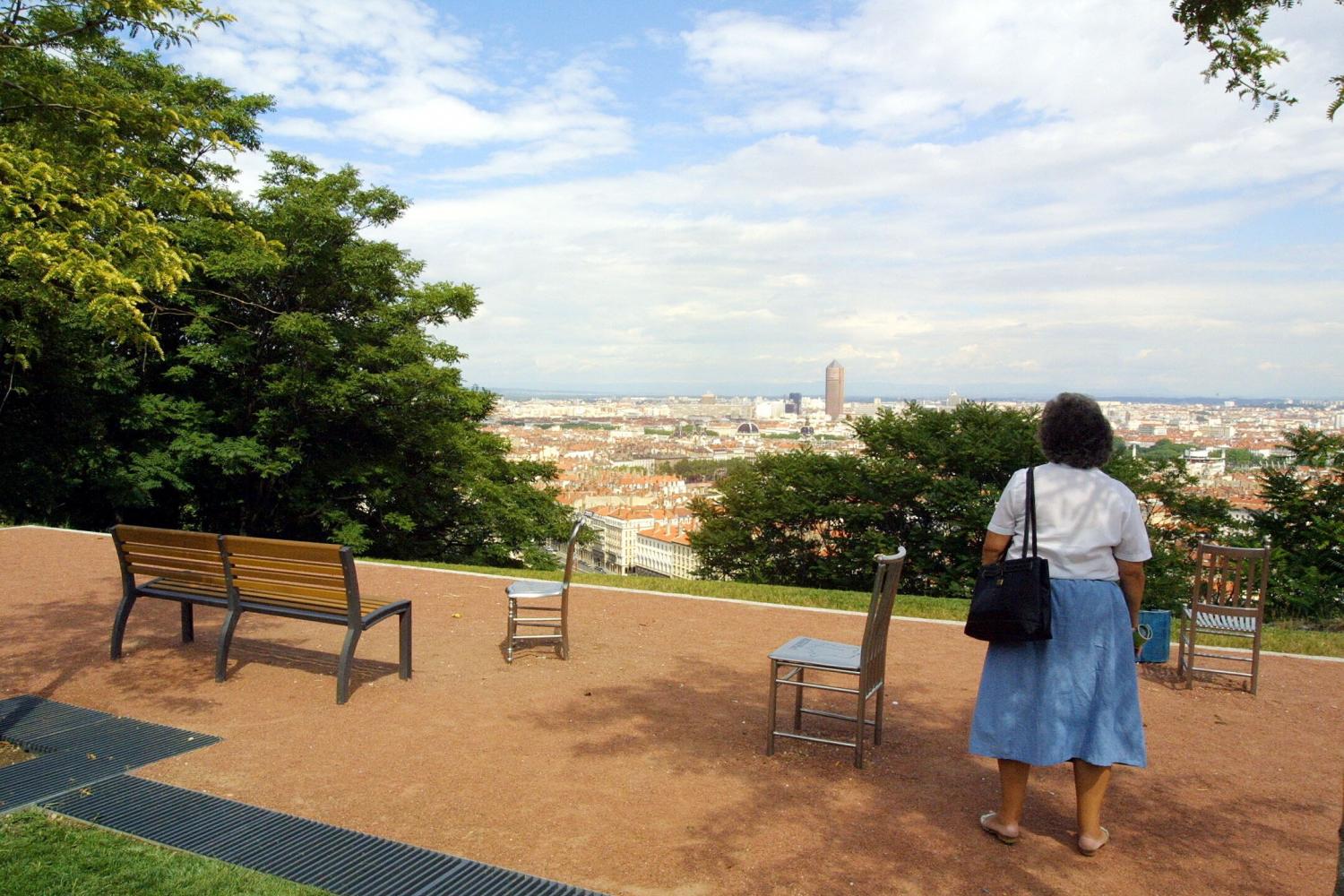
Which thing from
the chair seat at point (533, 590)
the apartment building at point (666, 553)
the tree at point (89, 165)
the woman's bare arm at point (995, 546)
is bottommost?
the apartment building at point (666, 553)

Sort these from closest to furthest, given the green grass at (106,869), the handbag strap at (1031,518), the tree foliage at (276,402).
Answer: the green grass at (106,869), the handbag strap at (1031,518), the tree foliage at (276,402)

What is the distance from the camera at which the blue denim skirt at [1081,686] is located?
377 centimetres

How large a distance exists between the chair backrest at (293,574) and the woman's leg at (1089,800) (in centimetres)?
400

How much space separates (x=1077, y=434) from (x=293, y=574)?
15.1ft

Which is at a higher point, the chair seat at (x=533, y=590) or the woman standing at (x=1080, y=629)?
the woman standing at (x=1080, y=629)

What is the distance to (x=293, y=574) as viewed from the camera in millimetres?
5953

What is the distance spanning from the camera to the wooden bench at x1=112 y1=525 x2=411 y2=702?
228 inches

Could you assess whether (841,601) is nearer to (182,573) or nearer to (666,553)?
(182,573)

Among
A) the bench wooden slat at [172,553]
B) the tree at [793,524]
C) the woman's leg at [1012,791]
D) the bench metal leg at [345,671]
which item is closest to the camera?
the woman's leg at [1012,791]

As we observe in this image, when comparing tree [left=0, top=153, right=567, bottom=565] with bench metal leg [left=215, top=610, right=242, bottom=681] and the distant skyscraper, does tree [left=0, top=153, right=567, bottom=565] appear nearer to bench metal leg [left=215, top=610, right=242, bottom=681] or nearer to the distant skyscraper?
bench metal leg [left=215, top=610, right=242, bottom=681]

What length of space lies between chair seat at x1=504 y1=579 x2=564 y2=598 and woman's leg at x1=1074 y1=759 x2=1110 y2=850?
12.9ft

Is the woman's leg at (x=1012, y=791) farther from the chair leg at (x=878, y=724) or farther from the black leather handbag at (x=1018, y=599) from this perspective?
the chair leg at (x=878, y=724)

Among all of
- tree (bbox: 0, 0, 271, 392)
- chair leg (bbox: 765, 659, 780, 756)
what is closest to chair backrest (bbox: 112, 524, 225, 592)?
tree (bbox: 0, 0, 271, 392)

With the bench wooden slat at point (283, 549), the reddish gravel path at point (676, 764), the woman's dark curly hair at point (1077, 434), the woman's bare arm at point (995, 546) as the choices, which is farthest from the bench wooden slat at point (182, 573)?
the woman's dark curly hair at point (1077, 434)
